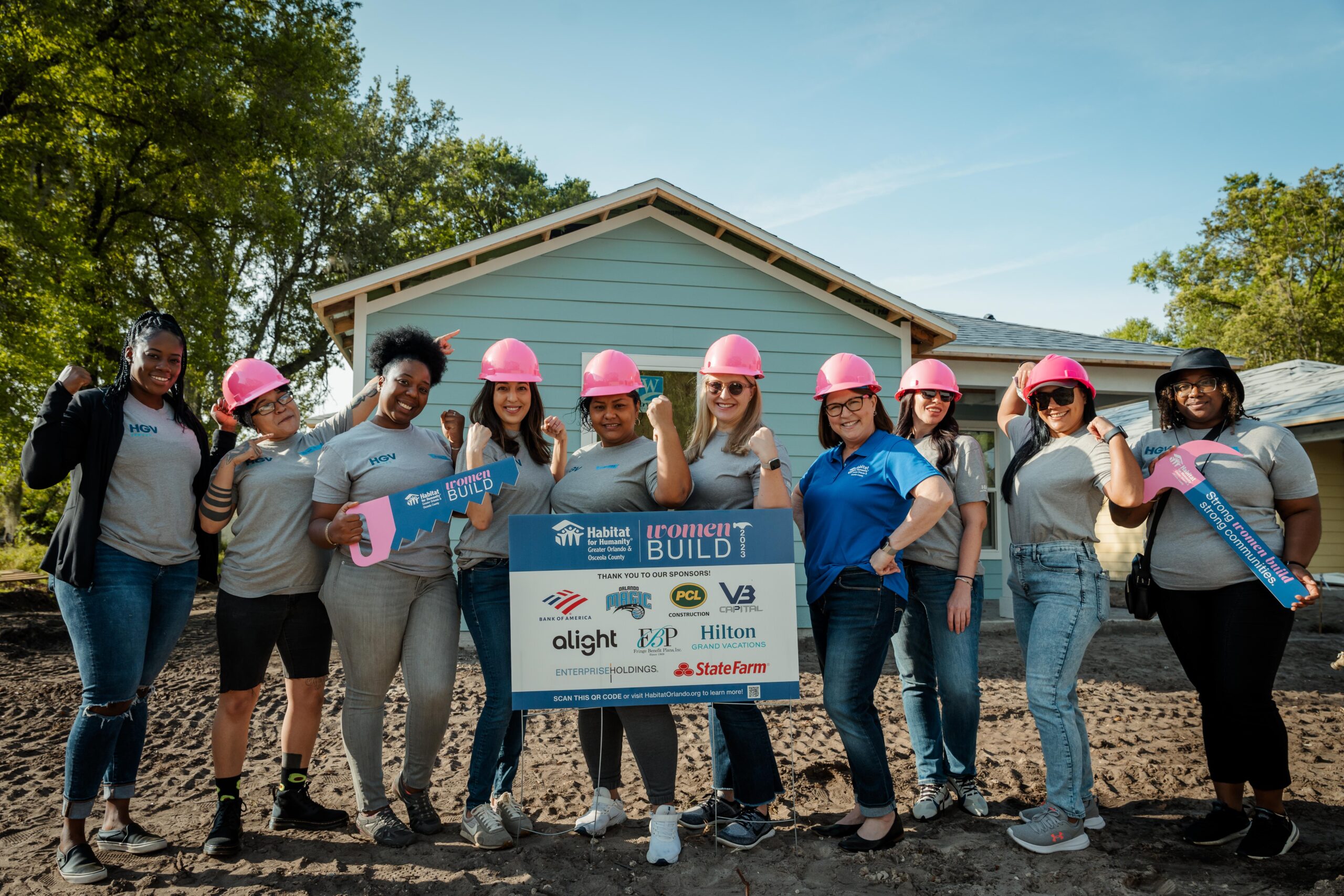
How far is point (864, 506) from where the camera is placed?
3.24m

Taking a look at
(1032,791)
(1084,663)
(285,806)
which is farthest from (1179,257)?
(285,806)

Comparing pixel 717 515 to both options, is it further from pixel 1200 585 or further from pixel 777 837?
pixel 1200 585

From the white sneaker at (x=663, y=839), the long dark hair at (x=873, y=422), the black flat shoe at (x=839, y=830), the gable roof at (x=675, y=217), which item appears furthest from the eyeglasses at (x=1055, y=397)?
the gable roof at (x=675, y=217)

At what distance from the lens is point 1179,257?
34.6 metres

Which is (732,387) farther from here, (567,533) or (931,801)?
(931,801)

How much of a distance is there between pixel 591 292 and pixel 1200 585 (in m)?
6.21

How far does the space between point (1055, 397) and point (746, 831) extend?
7.61 ft

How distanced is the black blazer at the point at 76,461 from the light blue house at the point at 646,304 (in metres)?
4.42

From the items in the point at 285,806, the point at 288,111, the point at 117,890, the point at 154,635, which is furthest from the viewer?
the point at 288,111

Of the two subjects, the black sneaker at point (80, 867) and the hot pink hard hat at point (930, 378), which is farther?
the hot pink hard hat at point (930, 378)

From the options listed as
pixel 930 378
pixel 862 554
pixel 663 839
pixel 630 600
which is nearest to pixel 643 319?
pixel 930 378

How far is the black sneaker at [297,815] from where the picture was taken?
3619 millimetres

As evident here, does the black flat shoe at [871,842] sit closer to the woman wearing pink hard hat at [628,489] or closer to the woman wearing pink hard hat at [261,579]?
the woman wearing pink hard hat at [628,489]

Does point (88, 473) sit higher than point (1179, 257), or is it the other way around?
point (1179, 257)
